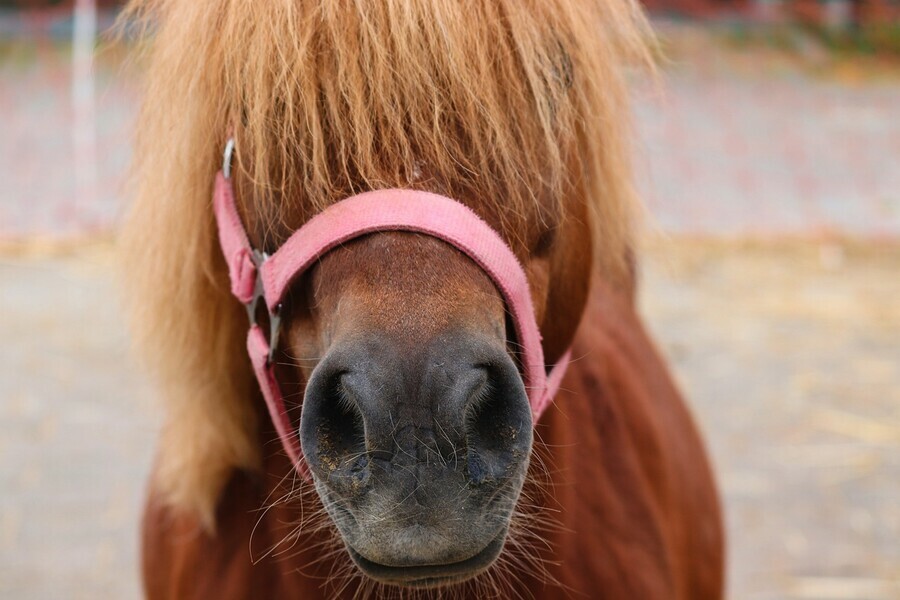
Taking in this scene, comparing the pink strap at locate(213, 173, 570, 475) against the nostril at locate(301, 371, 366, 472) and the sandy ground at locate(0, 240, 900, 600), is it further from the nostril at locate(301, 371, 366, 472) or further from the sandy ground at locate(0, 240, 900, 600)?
the sandy ground at locate(0, 240, 900, 600)

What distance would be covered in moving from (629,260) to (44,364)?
4196 millimetres

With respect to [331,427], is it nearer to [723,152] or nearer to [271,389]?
[271,389]

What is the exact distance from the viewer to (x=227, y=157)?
151cm

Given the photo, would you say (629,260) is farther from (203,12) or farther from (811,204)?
(811,204)

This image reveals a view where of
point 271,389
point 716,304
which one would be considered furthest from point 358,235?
point 716,304

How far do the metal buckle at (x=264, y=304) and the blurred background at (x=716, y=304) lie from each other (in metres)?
0.57

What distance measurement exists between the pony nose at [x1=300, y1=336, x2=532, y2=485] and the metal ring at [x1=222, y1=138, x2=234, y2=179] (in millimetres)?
434

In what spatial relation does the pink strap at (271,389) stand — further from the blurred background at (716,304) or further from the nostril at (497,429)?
the blurred background at (716,304)

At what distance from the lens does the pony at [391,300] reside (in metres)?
1.24

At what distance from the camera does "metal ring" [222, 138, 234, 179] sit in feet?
4.94

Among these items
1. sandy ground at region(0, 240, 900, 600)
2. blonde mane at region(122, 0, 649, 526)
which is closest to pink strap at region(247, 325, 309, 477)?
blonde mane at region(122, 0, 649, 526)

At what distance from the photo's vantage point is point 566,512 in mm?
1850

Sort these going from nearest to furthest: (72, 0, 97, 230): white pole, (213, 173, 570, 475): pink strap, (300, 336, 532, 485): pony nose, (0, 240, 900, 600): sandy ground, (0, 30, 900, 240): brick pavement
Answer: (300, 336, 532, 485): pony nose
(213, 173, 570, 475): pink strap
(0, 240, 900, 600): sandy ground
(0, 30, 900, 240): brick pavement
(72, 0, 97, 230): white pole

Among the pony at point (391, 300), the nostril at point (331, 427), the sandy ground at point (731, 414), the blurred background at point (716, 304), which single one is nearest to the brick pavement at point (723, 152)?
the blurred background at point (716, 304)
